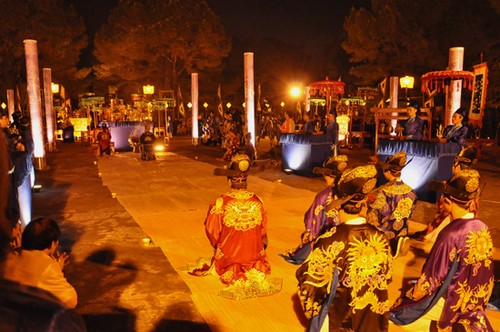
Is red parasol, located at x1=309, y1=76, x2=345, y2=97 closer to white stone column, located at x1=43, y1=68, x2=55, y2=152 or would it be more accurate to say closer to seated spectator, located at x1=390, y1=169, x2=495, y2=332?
white stone column, located at x1=43, y1=68, x2=55, y2=152

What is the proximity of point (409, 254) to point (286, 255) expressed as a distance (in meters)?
1.58

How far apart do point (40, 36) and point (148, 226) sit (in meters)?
24.8

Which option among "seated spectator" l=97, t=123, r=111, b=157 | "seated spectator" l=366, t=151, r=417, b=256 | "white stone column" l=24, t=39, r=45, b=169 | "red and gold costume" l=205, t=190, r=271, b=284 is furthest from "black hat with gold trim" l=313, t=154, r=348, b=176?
"seated spectator" l=97, t=123, r=111, b=157

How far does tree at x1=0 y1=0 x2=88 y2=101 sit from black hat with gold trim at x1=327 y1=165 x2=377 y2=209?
2892 centimetres

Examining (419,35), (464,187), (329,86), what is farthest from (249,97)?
(464,187)

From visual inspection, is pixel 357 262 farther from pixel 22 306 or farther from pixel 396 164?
pixel 396 164

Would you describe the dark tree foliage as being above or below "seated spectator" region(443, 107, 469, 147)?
above

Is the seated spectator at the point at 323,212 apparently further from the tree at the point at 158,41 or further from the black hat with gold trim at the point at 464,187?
the tree at the point at 158,41

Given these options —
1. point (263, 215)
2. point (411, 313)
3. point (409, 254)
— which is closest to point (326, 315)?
point (411, 313)

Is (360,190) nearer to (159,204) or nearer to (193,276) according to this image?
(193,276)

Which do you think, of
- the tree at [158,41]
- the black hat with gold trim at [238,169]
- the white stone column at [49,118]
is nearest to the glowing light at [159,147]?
the white stone column at [49,118]

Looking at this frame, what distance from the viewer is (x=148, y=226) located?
6891 millimetres

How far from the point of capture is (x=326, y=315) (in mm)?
2473

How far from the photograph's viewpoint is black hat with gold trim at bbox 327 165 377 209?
2.50 meters
